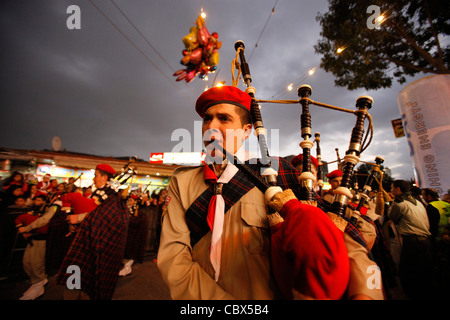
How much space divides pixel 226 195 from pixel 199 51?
5.00 m

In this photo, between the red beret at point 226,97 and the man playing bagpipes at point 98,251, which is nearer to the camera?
the red beret at point 226,97

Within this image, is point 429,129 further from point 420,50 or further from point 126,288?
point 126,288

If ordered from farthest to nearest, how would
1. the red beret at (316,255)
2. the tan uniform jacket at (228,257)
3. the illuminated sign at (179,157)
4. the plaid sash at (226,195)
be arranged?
the illuminated sign at (179,157), the plaid sash at (226,195), the tan uniform jacket at (228,257), the red beret at (316,255)

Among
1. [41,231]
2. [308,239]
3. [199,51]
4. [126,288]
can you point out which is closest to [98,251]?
[126,288]

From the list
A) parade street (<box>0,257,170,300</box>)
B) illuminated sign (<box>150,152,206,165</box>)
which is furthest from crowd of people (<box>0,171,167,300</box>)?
illuminated sign (<box>150,152,206,165</box>)

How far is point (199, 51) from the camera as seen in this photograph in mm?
4988

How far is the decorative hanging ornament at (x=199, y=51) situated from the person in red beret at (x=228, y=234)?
4.21 metres

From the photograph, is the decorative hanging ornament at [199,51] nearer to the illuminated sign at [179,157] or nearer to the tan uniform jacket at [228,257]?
the tan uniform jacket at [228,257]

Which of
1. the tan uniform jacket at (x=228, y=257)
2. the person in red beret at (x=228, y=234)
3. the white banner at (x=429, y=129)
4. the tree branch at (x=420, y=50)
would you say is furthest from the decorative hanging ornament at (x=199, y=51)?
the tree branch at (x=420, y=50)

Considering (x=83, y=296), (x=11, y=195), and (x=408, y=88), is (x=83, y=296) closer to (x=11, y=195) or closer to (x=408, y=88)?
(x=11, y=195)

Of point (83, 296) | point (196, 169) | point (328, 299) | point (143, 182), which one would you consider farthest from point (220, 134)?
point (143, 182)

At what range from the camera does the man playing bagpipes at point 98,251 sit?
119 inches

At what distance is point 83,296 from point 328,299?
4095 mm

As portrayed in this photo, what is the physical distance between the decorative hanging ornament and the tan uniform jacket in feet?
Answer: 15.9
